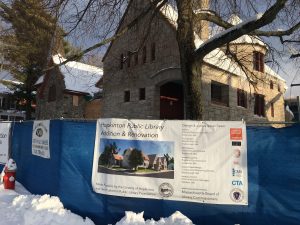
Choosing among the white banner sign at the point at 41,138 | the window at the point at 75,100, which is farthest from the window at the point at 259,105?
the white banner sign at the point at 41,138

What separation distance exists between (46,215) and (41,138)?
2.28 metres

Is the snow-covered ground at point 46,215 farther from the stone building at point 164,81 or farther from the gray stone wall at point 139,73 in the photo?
the stone building at point 164,81

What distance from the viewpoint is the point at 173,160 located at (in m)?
6.29

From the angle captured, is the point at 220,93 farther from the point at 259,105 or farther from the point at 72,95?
the point at 72,95

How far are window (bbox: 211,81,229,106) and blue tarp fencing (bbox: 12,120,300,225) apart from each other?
15143mm

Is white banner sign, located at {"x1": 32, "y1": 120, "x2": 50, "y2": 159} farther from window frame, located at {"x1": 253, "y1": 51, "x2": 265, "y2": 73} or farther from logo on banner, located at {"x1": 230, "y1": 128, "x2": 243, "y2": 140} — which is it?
window frame, located at {"x1": 253, "y1": 51, "x2": 265, "y2": 73}

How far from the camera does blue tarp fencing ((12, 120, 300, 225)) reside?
18.6 feet

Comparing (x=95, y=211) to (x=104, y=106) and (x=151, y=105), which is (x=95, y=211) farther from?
(x=104, y=106)

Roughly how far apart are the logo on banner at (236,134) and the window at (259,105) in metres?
21.2

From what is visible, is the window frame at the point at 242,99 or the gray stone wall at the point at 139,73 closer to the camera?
the gray stone wall at the point at 139,73

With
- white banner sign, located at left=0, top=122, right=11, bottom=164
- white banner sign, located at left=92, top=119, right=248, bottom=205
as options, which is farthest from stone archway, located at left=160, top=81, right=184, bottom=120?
white banner sign, located at left=92, top=119, right=248, bottom=205

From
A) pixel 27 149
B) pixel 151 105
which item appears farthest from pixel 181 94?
pixel 27 149

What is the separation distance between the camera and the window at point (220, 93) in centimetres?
2181

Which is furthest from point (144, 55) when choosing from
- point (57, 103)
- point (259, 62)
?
point (57, 103)
